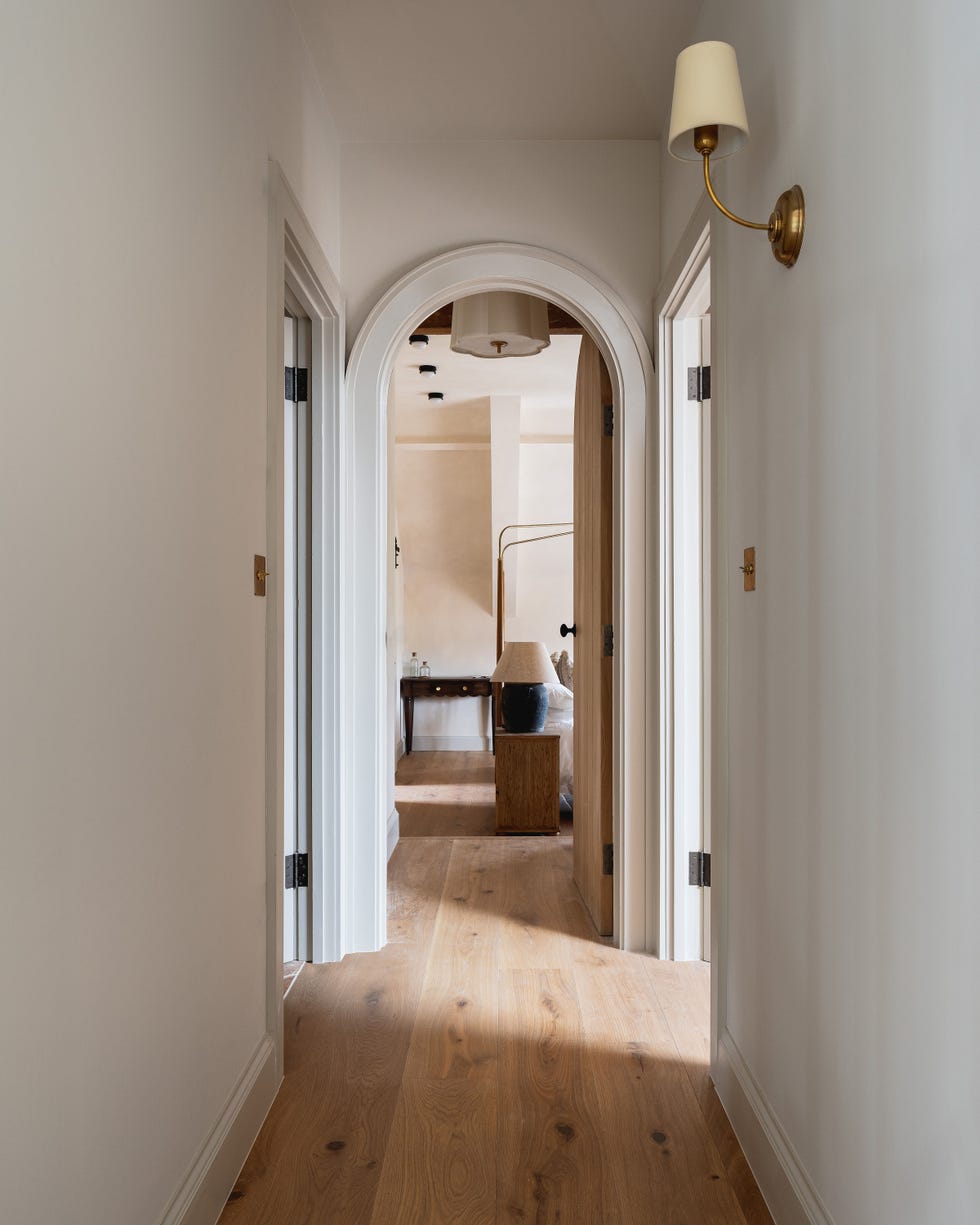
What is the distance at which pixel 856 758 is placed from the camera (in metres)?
1.42

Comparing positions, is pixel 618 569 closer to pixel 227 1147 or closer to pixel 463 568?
pixel 227 1147

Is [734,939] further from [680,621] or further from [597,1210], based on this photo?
[680,621]

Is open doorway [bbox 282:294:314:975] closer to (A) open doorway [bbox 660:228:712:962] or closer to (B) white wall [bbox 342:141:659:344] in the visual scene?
(B) white wall [bbox 342:141:659:344]

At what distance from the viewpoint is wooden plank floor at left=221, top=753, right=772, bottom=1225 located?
1.86 meters

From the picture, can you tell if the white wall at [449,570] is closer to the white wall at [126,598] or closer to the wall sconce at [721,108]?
the white wall at [126,598]

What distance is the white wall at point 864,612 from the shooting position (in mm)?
1112

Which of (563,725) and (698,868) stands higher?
(563,725)

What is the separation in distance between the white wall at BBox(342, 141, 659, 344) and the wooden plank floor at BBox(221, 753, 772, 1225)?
2207mm

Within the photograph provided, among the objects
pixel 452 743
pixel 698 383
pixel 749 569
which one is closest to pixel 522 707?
pixel 698 383

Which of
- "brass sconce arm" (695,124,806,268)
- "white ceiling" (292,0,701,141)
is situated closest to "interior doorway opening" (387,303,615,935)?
"white ceiling" (292,0,701,141)

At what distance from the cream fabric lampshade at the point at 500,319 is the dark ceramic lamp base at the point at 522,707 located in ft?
5.78

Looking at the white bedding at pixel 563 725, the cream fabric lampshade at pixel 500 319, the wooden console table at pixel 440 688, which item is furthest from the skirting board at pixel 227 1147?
the wooden console table at pixel 440 688

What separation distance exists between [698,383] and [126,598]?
2299mm

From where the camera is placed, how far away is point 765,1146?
186cm
